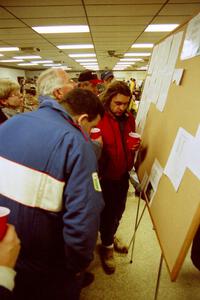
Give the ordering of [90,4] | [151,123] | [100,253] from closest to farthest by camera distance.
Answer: [151,123]
[100,253]
[90,4]

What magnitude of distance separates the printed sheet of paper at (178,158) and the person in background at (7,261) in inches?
27.0

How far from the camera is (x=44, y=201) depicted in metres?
0.98

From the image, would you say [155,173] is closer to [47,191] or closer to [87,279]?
[47,191]

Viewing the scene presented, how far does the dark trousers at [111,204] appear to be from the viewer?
1996mm

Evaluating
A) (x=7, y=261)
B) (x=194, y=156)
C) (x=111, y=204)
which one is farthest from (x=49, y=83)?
(x=111, y=204)

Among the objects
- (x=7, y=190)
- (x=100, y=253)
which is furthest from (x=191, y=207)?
(x=100, y=253)

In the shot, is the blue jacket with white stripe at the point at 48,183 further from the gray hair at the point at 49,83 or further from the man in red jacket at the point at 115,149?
the man in red jacket at the point at 115,149

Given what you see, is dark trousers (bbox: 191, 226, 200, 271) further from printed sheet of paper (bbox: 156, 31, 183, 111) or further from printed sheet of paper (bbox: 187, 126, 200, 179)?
printed sheet of paper (bbox: 156, 31, 183, 111)

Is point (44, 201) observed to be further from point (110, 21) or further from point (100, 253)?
point (110, 21)

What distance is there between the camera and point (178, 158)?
110cm

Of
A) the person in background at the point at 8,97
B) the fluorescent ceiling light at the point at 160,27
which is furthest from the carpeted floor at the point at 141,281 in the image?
the fluorescent ceiling light at the point at 160,27

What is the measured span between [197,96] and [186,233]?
22.4 inches

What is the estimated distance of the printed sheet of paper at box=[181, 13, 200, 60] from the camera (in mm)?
1164

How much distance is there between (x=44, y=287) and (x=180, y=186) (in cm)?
76
